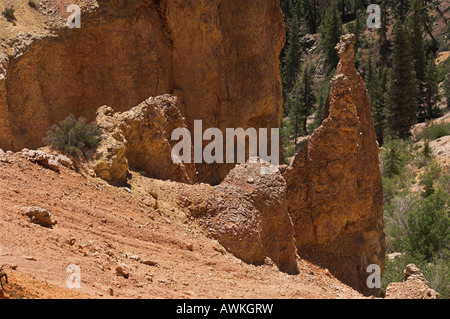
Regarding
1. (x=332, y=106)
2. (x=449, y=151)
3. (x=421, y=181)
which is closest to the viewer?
(x=332, y=106)

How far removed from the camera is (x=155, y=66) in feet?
65.8

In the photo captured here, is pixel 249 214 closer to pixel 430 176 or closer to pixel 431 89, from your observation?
pixel 430 176

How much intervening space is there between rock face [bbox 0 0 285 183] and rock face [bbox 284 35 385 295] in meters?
5.56

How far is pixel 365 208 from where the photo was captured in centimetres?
1636

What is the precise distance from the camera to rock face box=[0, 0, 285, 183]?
1739 cm

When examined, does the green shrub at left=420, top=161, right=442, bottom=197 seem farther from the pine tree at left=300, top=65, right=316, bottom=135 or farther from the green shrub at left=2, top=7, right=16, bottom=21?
the green shrub at left=2, top=7, right=16, bottom=21

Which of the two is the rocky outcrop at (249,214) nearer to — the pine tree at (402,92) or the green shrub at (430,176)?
the green shrub at (430,176)

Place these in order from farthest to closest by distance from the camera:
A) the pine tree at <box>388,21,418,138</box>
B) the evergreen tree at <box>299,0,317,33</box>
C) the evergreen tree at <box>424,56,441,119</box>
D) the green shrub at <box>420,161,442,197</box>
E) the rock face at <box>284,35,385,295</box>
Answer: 1. the evergreen tree at <box>299,0,317,33</box>
2. the evergreen tree at <box>424,56,441,119</box>
3. the pine tree at <box>388,21,418,138</box>
4. the green shrub at <box>420,161,442,197</box>
5. the rock face at <box>284,35,385,295</box>

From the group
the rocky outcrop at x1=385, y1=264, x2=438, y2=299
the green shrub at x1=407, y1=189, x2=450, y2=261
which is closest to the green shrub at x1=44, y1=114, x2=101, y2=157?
the rocky outcrop at x1=385, y1=264, x2=438, y2=299

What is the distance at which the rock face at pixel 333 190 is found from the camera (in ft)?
50.6

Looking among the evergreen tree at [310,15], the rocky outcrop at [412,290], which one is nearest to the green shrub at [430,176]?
the rocky outcrop at [412,290]

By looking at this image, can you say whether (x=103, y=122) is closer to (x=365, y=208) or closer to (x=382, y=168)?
(x=365, y=208)

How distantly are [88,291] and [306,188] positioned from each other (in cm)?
953

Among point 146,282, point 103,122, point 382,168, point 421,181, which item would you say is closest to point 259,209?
point 103,122
